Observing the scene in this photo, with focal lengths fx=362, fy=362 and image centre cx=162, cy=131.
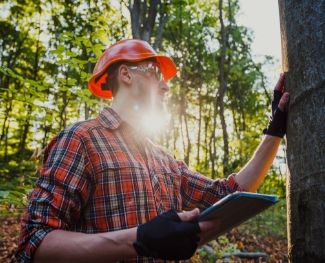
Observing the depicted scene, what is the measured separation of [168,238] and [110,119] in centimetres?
108

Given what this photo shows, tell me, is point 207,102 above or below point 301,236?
above

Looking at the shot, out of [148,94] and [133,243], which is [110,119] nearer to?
[148,94]

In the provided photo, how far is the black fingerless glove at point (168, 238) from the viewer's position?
1.46m

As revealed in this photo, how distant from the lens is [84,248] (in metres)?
1.59

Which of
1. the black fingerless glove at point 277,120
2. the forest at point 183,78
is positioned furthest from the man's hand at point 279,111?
the forest at point 183,78

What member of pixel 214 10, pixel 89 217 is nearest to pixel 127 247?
pixel 89 217

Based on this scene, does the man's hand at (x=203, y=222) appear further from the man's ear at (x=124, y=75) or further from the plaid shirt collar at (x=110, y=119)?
the man's ear at (x=124, y=75)

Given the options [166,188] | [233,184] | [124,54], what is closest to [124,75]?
[124,54]

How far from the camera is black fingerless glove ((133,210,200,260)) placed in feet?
4.79

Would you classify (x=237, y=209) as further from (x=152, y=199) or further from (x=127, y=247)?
(x=152, y=199)

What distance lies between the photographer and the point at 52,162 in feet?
6.19

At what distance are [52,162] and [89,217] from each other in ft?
1.18

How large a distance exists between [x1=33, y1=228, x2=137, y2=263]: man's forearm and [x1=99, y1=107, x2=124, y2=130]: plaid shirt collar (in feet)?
2.76

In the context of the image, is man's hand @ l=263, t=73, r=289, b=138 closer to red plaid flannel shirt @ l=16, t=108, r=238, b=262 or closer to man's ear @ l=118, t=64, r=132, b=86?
red plaid flannel shirt @ l=16, t=108, r=238, b=262
